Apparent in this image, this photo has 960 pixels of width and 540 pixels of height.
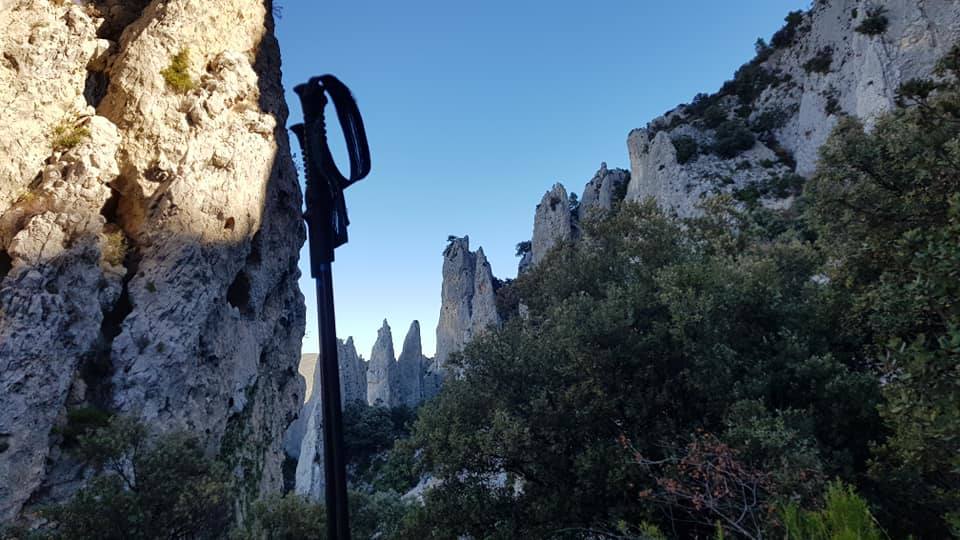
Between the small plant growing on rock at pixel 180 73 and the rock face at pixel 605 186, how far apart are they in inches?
1694

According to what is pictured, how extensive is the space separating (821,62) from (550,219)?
28.8 meters

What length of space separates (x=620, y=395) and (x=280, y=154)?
54.5 feet

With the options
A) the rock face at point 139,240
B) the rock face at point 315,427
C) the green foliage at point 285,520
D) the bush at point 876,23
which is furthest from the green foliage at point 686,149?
the green foliage at point 285,520

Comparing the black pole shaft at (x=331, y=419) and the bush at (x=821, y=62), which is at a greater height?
Result: the bush at (x=821, y=62)

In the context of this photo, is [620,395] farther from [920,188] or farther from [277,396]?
[277,396]

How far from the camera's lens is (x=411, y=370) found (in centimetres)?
7169

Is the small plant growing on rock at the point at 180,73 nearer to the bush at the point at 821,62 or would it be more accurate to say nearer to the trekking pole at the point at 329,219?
the trekking pole at the point at 329,219

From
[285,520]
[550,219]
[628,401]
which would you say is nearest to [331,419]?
[628,401]

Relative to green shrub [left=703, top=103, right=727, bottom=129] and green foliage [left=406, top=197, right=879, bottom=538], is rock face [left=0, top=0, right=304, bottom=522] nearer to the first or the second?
green foliage [left=406, top=197, right=879, bottom=538]

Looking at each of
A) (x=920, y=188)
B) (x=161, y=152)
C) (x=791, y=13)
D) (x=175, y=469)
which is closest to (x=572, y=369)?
(x=920, y=188)

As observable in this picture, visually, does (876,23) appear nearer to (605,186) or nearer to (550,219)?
(605,186)

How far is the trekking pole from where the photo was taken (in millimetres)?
2162

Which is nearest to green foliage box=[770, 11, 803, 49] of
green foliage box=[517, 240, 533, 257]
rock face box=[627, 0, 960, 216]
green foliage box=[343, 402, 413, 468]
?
rock face box=[627, 0, 960, 216]

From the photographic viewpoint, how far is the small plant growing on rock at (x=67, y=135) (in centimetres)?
1412
